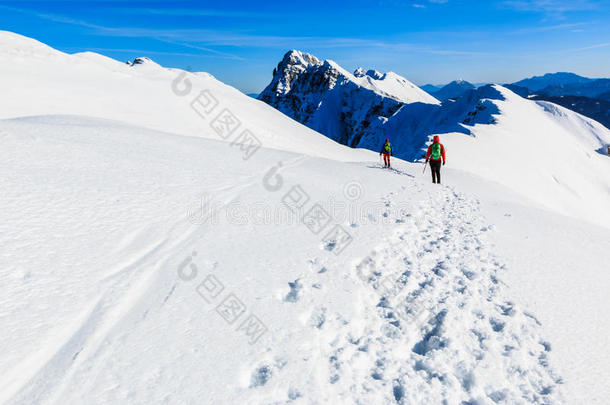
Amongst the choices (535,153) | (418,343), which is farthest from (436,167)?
(535,153)

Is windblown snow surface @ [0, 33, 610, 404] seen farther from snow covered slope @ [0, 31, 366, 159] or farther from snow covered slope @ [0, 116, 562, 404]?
snow covered slope @ [0, 31, 366, 159]

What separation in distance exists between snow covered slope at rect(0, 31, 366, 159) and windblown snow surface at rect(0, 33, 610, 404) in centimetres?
999

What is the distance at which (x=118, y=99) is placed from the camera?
961 inches

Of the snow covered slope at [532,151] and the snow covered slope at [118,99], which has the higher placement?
the snow covered slope at [118,99]

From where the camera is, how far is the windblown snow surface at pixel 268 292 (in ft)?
12.6

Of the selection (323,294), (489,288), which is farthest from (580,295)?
(323,294)

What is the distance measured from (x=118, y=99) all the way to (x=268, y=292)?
2475 centimetres

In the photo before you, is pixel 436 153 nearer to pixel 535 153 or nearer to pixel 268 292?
pixel 268 292

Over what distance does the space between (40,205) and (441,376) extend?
25.0 ft

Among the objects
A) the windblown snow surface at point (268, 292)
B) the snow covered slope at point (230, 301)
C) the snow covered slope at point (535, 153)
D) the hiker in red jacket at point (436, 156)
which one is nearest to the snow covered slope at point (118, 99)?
the windblown snow surface at point (268, 292)

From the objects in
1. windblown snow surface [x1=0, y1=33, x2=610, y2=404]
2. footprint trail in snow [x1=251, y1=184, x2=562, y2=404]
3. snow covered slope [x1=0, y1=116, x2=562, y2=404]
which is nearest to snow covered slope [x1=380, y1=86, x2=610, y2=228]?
windblown snow surface [x1=0, y1=33, x2=610, y2=404]

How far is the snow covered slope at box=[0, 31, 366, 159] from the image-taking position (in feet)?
63.3

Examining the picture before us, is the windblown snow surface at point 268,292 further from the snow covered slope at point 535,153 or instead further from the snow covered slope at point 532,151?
the snow covered slope at point 532,151

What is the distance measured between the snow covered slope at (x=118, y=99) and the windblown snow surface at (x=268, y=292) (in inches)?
393
